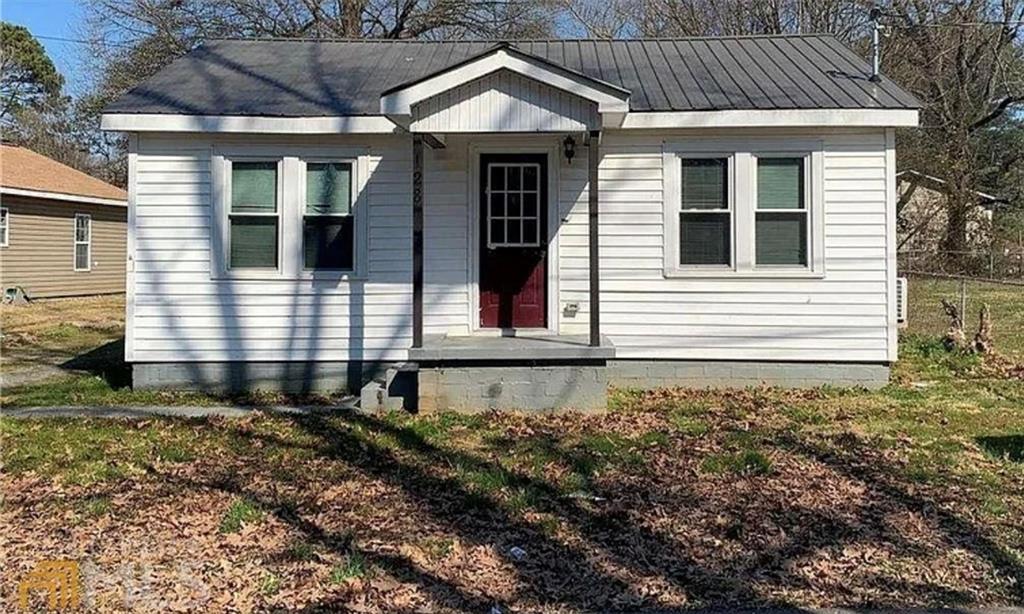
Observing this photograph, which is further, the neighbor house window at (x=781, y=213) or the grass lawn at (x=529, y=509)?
the neighbor house window at (x=781, y=213)

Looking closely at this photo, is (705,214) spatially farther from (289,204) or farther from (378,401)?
(289,204)

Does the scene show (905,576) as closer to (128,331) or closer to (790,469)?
(790,469)

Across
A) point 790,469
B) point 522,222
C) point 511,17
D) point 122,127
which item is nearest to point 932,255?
point 511,17

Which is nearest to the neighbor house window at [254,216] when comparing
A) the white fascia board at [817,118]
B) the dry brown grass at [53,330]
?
the dry brown grass at [53,330]

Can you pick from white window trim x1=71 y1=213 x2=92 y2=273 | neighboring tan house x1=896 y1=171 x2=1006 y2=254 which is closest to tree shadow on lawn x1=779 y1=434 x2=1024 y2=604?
white window trim x1=71 y1=213 x2=92 y2=273

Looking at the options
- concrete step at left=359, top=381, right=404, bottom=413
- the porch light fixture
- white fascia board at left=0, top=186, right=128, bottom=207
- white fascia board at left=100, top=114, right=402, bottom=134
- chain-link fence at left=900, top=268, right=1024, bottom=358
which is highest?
white fascia board at left=0, top=186, right=128, bottom=207

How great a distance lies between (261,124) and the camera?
845 centimetres

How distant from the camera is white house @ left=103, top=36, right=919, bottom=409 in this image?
8.62m

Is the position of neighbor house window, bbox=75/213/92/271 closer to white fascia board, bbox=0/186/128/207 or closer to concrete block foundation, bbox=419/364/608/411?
white fascia board, bbox=0/186/128/207

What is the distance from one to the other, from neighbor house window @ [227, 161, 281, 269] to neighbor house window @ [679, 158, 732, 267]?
452 cm

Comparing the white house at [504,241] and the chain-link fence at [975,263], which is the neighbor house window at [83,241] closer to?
the white house at [504,241]

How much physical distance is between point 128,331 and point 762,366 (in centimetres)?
706

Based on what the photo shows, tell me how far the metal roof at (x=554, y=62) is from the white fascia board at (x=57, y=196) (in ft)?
34.3
